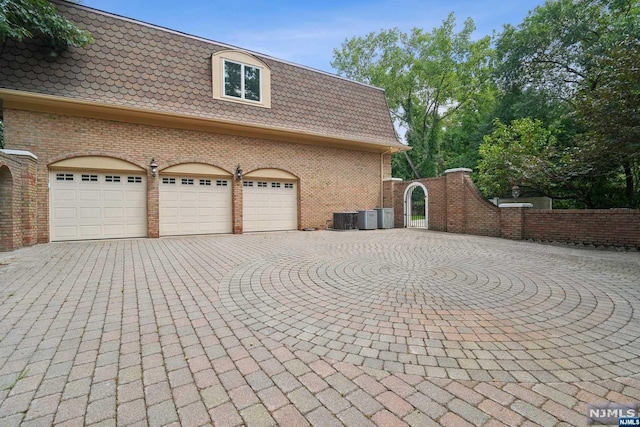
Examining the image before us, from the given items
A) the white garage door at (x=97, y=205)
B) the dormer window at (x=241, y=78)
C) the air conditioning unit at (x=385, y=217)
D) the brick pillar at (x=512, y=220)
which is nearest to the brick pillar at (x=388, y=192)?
the air conditioning unit at (x=385, y=217)

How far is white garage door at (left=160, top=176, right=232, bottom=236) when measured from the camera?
10.2 meters

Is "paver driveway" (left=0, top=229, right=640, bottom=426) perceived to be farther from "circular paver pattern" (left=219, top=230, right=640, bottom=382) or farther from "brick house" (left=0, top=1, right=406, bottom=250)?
"brick house" (left=0, top=1, right=406, bottom=250)

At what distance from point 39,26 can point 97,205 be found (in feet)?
16.3

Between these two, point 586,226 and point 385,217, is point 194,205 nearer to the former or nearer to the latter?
point 385,217

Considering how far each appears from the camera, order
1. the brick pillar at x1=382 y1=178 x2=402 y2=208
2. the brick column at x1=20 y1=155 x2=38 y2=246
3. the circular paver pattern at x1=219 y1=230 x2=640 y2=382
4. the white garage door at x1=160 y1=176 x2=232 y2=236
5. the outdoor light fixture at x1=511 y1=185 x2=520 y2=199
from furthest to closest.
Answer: the brick pillar at x1=382 y1=178 x2=402 y2=208 → the outdoor light fixture at x1=511 y1=185 x2=520 y2=199 → the white garage door at x1=160 y1=176 x2=232 y2=236 → the brick column at x1=20 y1=155 x2=38 y2=246 → the circular paver pattern at x1=219 y1=230 x2=640 y2=382

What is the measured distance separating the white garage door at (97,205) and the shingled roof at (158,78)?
2380 millimetres

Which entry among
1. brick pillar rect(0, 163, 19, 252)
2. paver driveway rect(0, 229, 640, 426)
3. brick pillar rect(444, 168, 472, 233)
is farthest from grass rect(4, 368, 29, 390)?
brick pillar rect(444, 168, 472, 233)

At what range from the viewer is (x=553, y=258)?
662 centimetres

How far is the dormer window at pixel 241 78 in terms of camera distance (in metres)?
11.0

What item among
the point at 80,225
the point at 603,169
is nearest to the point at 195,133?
the point at 80,225

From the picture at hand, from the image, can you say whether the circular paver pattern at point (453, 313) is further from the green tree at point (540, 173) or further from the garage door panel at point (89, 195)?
the garage door panel at point (89, 195)

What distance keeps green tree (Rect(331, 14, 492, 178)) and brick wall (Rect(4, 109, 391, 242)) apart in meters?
13.6

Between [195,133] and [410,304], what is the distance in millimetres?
9795

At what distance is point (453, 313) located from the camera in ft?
11.0
